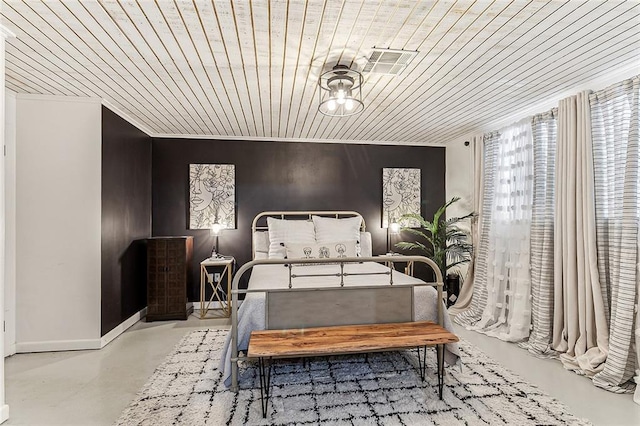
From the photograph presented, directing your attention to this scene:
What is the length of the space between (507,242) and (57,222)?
4.81 m

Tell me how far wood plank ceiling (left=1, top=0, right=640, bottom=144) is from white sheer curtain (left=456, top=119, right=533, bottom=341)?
507mm

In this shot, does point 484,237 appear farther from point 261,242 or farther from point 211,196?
point 211,196

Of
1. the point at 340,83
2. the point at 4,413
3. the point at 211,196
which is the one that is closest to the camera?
the point at 4,413

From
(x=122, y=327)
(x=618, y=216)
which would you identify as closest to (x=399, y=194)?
(x=618, y=216)

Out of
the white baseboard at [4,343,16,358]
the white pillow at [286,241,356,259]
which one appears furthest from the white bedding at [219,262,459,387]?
the white baseboard at [4,343,16,358]

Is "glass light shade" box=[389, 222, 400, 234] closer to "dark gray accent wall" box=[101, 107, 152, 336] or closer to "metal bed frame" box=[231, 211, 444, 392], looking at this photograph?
"metal bed frame" box=[231, 211, 444, 392]

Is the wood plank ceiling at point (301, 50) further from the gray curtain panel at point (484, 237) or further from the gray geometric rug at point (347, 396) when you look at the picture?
the gray geometric rug at point (347, 396)

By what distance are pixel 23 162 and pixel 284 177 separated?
3.00m

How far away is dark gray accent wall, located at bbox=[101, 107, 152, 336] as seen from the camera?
3680 mm

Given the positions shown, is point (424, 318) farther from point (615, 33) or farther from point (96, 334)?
point (96, 334)

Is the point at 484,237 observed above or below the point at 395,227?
below

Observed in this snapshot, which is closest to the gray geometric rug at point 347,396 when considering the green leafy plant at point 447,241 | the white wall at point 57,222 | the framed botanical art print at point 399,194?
the white wall at point 57,222

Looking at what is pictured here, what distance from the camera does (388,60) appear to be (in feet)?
8.36

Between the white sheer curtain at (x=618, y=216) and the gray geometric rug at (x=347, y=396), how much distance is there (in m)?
0.74
